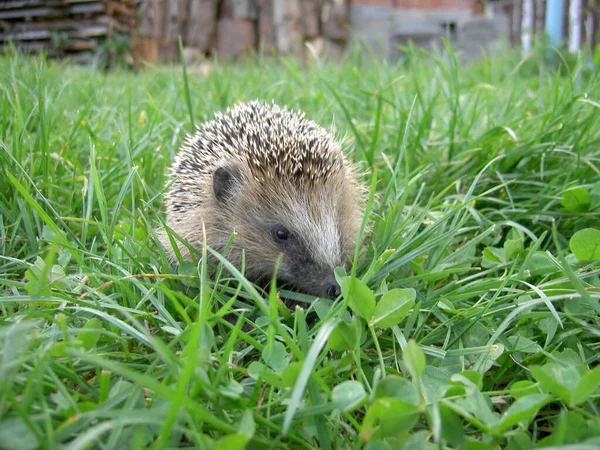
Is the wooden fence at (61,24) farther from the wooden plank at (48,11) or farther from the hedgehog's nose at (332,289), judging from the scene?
the hedgehog's nose at (332,289)

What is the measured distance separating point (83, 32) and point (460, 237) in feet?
38.5

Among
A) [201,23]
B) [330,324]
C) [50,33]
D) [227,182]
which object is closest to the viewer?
[330,324]

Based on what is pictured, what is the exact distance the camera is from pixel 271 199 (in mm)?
2836

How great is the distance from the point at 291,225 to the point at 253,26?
11.5m

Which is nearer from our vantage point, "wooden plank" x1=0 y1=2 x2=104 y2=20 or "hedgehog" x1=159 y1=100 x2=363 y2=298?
"hedgehog" x1=159 y1=100 x2=363 y2=298

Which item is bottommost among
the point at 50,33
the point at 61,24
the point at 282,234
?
the point at 282,234

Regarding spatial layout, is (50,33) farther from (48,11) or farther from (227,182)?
(227,182)

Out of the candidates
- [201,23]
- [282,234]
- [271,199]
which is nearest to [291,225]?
[282,234]

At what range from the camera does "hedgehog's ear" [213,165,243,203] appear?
2.94 metres

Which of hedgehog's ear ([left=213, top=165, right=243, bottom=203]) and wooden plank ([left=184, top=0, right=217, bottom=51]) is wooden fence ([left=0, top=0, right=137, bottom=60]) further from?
hedgehog's ear ([left=213, top=165, right=243, bottom=203])

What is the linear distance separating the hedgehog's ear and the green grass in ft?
1.82

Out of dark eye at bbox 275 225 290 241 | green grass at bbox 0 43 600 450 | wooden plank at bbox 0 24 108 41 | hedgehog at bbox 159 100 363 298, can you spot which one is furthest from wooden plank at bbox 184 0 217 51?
dark eye at bbox 275 225 290 241

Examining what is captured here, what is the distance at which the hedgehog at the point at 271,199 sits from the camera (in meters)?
2.63

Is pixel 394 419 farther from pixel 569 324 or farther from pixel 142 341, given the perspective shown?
pixel 569 324
